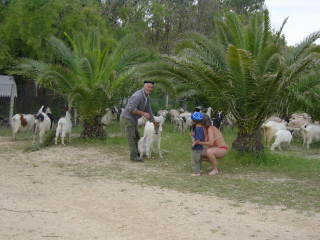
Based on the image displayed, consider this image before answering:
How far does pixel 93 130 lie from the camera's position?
15055 mm

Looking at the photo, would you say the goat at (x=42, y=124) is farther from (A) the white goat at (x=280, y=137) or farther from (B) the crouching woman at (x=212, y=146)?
(A) the white goat at (x=280, y=137)

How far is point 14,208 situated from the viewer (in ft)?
22.3

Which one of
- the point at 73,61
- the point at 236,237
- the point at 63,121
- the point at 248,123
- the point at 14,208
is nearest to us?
the point at 236,237

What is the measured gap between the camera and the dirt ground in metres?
5.79

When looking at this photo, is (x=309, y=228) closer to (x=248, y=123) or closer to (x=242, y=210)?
(x=242, y=210)

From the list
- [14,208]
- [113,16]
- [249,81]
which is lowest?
[14,208]

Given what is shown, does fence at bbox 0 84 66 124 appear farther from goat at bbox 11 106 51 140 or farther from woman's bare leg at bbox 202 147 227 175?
woman's bare leg at bbox 202 147 227 175

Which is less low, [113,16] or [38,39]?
[113,16]

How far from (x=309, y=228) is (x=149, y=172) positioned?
464 cm

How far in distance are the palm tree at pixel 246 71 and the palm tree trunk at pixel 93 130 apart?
371cm

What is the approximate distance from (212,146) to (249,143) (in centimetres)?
174

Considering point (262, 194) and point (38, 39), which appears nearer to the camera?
point (262, 194)

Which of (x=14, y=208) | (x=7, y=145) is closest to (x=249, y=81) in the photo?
(x=14, y=208)

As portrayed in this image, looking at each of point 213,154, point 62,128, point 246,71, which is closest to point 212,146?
point 213,154
